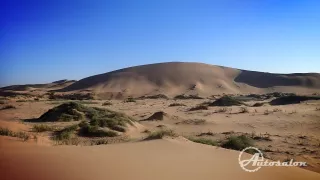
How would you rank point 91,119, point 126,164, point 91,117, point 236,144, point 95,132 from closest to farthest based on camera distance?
point 126,164, point 236,144, point 95,132, point 91,119, point 91,117

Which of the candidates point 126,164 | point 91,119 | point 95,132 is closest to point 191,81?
point 91,119

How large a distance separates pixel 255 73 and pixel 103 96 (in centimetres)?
5230

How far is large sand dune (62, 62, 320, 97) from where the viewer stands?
238 feet

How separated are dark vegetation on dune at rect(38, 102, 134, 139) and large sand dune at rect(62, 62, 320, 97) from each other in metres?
47.2

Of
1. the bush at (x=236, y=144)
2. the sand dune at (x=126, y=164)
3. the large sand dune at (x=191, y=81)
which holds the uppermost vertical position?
the large sand dune at (x=191, y=81)

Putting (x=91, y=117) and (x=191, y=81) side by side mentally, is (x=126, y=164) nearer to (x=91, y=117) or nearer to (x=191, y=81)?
(x=91, y=117)

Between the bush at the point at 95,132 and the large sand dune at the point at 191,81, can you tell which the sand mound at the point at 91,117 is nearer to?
the bush at the point at 95,132

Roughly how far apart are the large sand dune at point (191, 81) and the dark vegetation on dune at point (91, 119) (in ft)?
155

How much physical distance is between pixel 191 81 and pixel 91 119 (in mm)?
63735

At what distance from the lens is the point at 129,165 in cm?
609

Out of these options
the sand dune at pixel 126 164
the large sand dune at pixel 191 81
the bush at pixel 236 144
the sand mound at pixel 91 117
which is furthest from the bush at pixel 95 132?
the large sand dune at pixel 191 81

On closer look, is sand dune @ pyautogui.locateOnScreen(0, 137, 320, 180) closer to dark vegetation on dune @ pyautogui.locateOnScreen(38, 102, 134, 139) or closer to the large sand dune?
dark vegetation on dune @ pyautogui.locateOnScreen(38, 102, 134, 139)

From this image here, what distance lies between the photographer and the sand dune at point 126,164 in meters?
5.45

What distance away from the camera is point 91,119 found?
54.1ft
